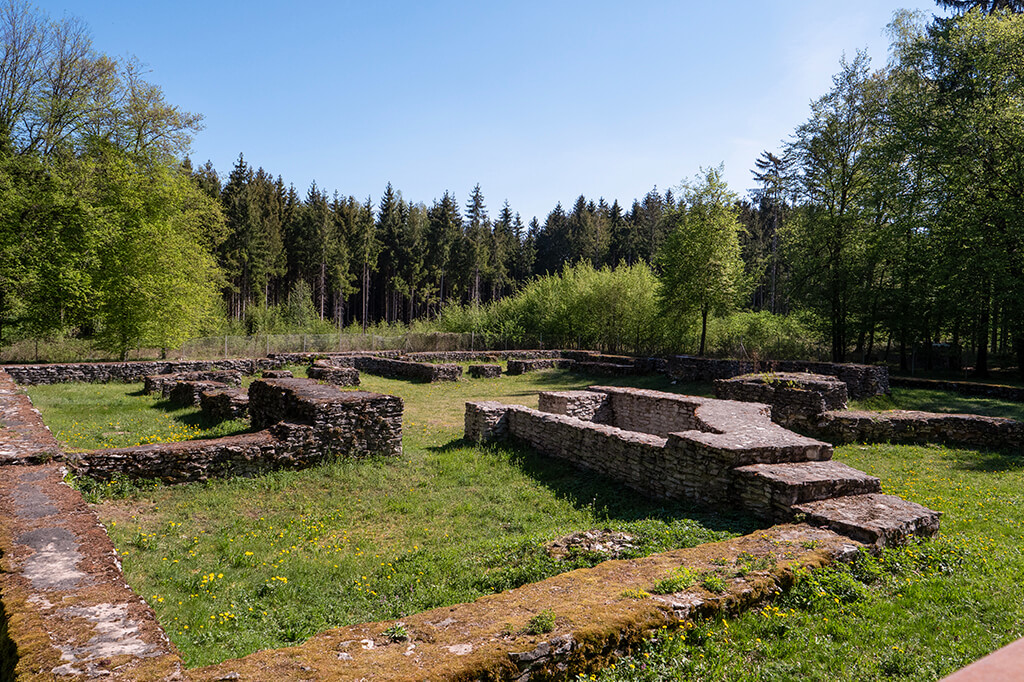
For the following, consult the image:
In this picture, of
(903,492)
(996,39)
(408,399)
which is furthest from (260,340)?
(996,39)

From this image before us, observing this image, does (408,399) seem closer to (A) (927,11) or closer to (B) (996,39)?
(B) (996,39)

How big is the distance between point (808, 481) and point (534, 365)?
24.0 metres

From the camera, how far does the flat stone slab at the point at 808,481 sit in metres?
6.41

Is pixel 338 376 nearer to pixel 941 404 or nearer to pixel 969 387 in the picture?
pixel 941 404

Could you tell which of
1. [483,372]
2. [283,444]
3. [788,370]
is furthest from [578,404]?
[483,372]

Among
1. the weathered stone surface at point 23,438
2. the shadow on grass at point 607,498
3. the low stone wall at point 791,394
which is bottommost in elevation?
the shadow on grass at point 607,498

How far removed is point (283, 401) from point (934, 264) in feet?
84.8

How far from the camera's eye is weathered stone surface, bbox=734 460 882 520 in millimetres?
6410

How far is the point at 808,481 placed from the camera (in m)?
6.40

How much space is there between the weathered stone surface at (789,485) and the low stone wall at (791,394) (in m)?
6.23

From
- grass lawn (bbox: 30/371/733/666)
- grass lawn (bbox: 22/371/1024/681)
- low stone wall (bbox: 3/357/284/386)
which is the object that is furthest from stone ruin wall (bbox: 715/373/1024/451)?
low stone wall (bbox: 3/357/284/386)

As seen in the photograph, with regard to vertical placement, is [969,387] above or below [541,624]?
above

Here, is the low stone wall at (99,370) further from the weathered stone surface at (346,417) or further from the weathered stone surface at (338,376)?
the weathered stone surface at (346,417)

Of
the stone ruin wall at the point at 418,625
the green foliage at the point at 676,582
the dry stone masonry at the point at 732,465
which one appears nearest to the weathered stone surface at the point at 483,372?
the dry stone masonry at the point at 732,465
